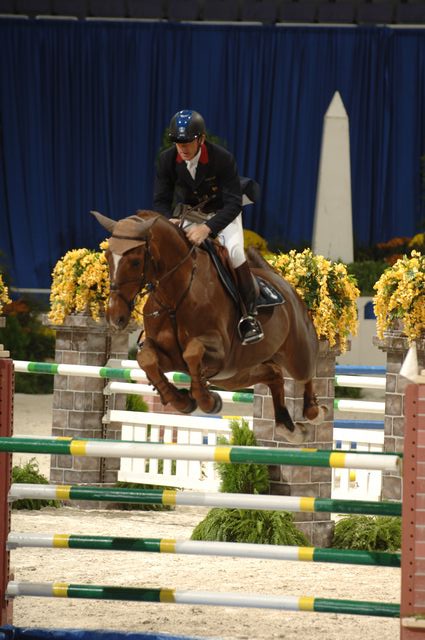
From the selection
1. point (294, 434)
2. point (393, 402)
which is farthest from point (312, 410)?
point (393, 402)

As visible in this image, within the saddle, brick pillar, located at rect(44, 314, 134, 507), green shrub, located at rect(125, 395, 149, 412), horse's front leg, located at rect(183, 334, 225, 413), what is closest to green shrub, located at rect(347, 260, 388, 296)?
green shrub, located at rect(125, 395, 149, 412)

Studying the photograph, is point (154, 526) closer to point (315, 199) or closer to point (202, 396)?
point (202, 396)

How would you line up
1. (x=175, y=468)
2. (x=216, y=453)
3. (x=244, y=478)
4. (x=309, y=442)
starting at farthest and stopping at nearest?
(x=175, y=468), (x=309, y=442), (x=244, y=478), (x=216, y=453)

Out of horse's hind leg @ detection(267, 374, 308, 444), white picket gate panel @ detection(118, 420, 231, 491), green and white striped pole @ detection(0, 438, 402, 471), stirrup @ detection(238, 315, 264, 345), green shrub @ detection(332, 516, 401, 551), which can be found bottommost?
green shrub @ detection(332, 516, 401, 551)

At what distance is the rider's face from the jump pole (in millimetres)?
1112

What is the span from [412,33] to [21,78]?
6382mm

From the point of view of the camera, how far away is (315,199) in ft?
61.5

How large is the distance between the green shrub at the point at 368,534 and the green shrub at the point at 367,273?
8514 millimetres

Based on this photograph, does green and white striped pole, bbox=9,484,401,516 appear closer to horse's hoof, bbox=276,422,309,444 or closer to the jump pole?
the jump pole

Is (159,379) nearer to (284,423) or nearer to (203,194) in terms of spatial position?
(203,194)

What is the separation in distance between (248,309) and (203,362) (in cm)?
42

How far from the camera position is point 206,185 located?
195 inches

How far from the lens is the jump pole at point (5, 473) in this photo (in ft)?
15.7

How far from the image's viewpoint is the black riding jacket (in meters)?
4.84
